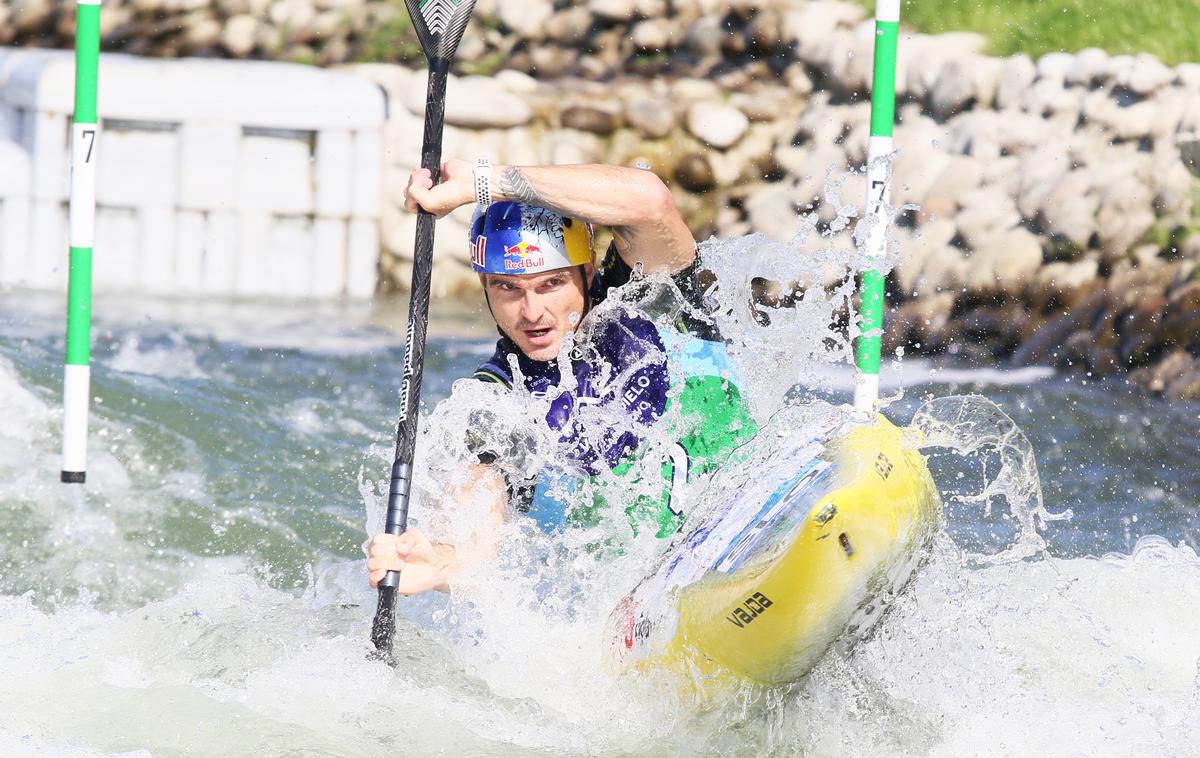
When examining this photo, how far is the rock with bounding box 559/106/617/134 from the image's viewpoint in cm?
1001

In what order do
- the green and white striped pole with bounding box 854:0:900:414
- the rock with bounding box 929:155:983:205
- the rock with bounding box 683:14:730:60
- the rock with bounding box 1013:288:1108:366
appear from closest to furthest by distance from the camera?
the green and white striped pole with bounding box 854:0:900:414 → the rock with bounding box 1013:288:1108:366 → the rock with bounding box 929:155:983:205 → the rock with bounding box 683:14:730:60

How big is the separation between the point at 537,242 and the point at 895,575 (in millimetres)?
1205

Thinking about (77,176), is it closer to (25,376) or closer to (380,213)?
(25,376)

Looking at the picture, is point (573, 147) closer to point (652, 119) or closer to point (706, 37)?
point (652, 119)

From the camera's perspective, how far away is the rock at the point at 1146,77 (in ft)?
28.5

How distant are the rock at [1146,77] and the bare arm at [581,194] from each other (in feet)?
19.9

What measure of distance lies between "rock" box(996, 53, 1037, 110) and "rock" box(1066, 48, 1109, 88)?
247 millimetres

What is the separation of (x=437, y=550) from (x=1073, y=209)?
5.94 m

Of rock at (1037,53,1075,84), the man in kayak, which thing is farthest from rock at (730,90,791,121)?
the man in kayak

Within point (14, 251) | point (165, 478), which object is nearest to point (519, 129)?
point (14, 251)

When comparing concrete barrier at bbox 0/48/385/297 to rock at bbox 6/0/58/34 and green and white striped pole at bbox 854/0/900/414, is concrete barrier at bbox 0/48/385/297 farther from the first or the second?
green and white striped pole at bbox 854/0/900/414

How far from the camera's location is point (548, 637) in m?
3.77

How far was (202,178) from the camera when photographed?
32.0 ft

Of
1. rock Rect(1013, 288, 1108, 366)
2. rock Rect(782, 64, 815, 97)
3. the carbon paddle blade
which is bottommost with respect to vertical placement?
rock Rect(1013, 288, 1108, 366)
